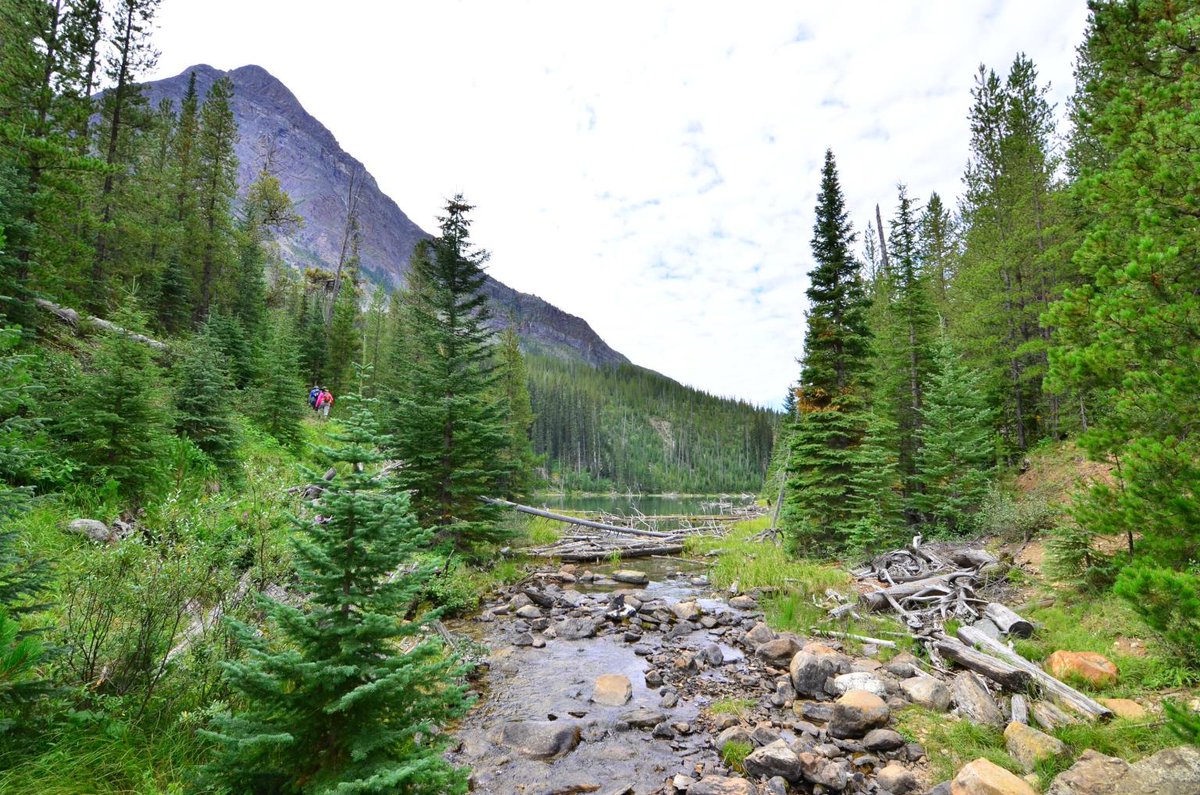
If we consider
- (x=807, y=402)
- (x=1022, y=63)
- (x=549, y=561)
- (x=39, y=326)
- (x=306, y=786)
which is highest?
(x=1022, y=63)

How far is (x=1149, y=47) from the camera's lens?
6871 millimetres

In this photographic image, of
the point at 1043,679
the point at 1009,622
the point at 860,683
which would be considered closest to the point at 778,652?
the point at 860,683

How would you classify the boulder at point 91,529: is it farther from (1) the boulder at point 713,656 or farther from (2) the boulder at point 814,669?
(2) the boulder at point 814,669

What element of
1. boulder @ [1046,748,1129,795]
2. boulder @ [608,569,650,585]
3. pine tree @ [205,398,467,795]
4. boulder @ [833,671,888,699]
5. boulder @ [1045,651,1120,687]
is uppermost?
pine tree @ [205,398,467,795]

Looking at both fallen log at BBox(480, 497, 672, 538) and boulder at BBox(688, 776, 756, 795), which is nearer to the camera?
boulder at BBox(688, 776, 756, 795)

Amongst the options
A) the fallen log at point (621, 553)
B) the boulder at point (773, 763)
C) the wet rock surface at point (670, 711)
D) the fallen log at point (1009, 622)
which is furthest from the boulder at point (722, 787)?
the fallen log at point (621, 553)

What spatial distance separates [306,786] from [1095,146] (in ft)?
91.0

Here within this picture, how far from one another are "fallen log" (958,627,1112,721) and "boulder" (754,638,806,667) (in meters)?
2.69

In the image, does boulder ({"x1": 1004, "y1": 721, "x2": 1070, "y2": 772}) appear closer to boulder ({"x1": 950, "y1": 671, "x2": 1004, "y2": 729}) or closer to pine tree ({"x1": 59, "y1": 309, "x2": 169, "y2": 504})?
boulder ({"x1": 950, "y1": 671, "x2": 1004, "y2": 729})

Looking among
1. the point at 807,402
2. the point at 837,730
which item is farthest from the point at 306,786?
the point at 807,402

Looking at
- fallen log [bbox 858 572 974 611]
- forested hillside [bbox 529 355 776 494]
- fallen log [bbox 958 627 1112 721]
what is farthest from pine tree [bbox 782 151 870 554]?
forested hillside [bbox 529 355 776 494]

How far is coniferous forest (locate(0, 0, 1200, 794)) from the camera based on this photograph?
3.73m

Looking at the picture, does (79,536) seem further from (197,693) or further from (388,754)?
(388,754)

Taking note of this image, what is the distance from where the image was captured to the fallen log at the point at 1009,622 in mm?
7652
